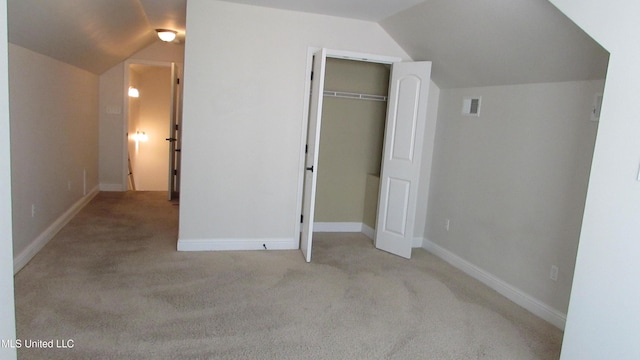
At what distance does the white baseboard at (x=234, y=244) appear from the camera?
4098 millimetres

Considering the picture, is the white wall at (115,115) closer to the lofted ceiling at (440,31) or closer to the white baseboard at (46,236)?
the white baseboard at (46,236)

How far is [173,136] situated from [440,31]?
14.1 feet

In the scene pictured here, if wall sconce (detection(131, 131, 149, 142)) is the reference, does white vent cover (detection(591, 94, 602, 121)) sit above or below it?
above

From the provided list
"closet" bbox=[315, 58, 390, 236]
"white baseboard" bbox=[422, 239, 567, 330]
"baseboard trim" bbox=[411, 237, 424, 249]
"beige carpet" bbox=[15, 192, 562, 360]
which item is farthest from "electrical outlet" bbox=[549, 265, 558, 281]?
"closet" bbox=[315, 58, 390, 236]

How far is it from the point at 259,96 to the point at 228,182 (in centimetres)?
89

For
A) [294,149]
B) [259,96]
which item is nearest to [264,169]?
[294,149]

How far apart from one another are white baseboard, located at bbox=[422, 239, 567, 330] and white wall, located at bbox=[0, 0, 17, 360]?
10.6 feet

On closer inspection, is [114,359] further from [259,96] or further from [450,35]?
[450,35]

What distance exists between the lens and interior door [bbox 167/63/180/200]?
246 inches

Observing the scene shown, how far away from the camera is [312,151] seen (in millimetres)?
4051

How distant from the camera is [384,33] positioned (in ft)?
14.1

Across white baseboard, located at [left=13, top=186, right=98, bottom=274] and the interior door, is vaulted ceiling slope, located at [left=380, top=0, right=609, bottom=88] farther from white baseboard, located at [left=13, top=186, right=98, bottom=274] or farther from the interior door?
white baseboard, located at [left=13, top=186, right=98, bottom=274]

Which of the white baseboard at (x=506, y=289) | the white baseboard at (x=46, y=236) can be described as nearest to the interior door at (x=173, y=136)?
the white baseboard at (x=46, y=236)

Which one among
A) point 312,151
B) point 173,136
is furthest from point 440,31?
point 173,136
